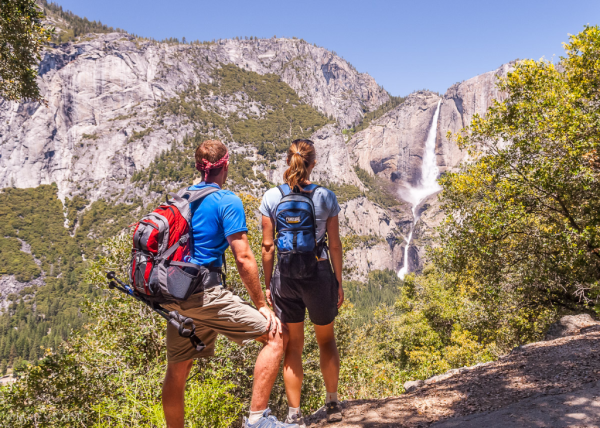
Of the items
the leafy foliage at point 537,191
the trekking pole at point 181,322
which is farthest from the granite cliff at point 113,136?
the trekking pole at point 181,322

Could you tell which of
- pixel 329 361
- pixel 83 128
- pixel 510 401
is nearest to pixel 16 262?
pixel 83 128

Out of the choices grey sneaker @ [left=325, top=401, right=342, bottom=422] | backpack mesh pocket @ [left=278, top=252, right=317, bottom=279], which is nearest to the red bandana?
backpack mesh pocket @ [left=278, top=252, right=317, bottom=279]

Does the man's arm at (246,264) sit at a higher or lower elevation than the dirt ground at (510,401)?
higher

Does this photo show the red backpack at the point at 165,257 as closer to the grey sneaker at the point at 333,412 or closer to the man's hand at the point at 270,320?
the man's hand at the point at 270,320

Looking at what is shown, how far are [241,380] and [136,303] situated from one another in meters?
4.08

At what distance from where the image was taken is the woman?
306 centimetres

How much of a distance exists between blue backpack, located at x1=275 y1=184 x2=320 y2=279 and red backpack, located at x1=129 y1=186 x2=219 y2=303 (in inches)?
28.0

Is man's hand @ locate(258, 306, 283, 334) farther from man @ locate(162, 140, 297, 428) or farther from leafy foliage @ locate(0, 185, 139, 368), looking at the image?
leafy foliage @ locate(0, 185, 139, 368)

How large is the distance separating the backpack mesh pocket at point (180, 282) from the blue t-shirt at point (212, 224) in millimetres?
184

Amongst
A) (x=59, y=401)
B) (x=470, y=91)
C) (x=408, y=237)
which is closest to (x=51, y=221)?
(x=408, y=237)

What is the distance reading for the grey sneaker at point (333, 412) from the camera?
336 cm

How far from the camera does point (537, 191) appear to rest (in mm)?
8164

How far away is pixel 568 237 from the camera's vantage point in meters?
6.98

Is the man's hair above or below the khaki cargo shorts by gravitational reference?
above
